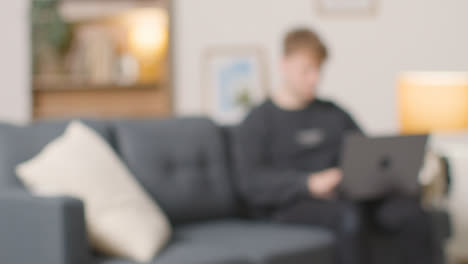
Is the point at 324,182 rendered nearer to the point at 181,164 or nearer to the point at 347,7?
the point at 181,164

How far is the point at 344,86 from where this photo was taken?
4176mm

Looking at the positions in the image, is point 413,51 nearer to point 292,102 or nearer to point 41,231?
point 292,102

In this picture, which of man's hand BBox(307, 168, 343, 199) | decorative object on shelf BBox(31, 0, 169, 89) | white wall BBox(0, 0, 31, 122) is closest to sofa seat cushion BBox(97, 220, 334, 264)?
man's hand BBox(307, 168, 343, 199)

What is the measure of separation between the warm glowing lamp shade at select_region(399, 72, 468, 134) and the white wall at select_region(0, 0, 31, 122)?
2.50m

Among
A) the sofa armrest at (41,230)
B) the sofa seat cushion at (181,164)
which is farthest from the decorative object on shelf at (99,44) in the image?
the sofa armrest at (41,230)

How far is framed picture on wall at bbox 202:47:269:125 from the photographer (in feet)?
14.1

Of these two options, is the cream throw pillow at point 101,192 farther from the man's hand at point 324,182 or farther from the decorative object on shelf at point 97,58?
the decorative object on shelf at point 97,58

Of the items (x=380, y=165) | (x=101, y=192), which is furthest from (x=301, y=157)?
(x=101, y=192)

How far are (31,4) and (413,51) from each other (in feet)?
8.24

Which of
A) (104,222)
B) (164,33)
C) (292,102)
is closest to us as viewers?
(104,222)

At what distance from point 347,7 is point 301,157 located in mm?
1549

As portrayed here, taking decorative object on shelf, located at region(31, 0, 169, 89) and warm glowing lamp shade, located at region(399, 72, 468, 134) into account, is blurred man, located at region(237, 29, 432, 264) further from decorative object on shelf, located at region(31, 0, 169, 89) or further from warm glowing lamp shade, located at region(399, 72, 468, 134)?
decorative object on shelf, located at region(31, 0, 169, 89)

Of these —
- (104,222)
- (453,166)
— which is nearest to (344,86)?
(453,166)

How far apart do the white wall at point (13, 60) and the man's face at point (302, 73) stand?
2.30m
